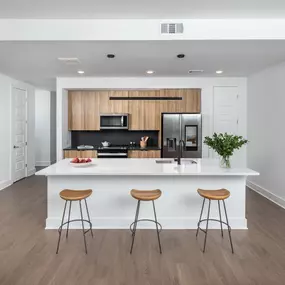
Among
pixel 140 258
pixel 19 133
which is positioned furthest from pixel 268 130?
pixel 19 133

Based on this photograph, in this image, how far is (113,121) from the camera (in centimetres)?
645

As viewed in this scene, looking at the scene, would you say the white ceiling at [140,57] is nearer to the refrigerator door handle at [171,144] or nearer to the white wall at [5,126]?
the white wall at [5,126]

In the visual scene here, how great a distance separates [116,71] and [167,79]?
1292 mm

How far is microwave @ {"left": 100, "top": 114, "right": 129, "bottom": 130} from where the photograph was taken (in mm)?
6367

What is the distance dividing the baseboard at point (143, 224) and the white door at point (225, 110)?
2.84 metres

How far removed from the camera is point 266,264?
8.98 feet

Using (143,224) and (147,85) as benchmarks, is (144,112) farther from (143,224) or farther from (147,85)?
(143,224)

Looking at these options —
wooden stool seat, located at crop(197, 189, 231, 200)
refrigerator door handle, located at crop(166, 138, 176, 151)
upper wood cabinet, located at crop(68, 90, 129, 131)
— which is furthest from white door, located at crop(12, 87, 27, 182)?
wooden stool seat, located at crop(197, 189, 231, 200)

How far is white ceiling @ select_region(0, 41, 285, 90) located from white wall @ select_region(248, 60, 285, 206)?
1.12ft

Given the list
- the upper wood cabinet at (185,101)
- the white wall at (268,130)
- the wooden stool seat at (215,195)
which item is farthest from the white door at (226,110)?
the wooden stool seat at (215,195)

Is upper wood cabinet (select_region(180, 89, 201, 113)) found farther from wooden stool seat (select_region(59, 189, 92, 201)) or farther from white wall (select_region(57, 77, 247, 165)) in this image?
wooden stool seat (select_region(59, 189, 92, 201))

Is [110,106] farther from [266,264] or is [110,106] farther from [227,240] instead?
[266,264]

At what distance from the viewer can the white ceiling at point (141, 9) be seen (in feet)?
10.0

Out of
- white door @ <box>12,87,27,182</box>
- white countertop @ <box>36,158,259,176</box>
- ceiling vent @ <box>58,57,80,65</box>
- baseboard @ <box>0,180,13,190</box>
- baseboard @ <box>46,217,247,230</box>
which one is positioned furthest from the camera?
white door @ <box>12,87,27,182</box>
